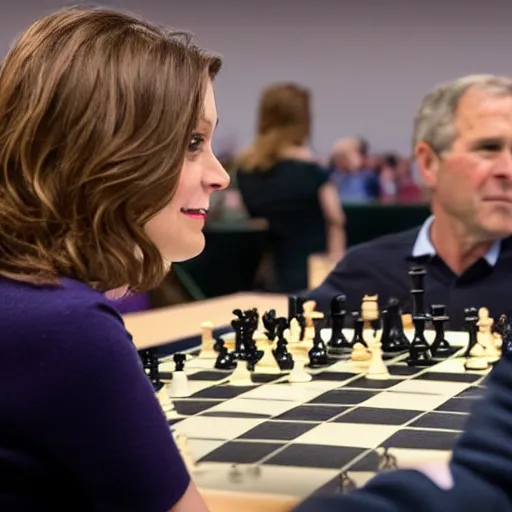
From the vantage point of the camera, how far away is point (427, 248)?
268 cm

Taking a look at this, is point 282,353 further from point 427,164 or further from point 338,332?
point 427,164

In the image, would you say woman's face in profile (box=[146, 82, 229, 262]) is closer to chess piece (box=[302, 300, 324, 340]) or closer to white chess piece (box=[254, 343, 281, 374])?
white chess piece (box=[254, 343, 281, 374])

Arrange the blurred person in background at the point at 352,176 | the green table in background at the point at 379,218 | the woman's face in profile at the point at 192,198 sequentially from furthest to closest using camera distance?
the blurred person in background at the point at 352,176
the green table in background at the point at 379,218
the woman's face in profile at the point at 192,198

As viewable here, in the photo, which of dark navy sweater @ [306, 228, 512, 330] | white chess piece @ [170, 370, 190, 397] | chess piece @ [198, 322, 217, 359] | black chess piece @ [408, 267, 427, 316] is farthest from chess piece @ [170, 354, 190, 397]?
dark navy sweater @ [306, 228, 512, 330]

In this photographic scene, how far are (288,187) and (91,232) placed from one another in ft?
13.4

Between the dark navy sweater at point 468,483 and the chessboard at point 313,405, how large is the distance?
66 mm

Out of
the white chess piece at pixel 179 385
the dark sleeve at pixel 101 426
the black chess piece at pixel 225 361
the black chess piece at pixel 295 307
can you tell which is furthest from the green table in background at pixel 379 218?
the dark sleeve at pixel 101 426

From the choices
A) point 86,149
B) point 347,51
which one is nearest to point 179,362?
point 86,149

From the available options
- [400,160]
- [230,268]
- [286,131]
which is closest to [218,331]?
[230,268]

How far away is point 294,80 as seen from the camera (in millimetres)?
9938

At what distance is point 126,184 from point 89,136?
0.07 m

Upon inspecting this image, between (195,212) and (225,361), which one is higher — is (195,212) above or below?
above

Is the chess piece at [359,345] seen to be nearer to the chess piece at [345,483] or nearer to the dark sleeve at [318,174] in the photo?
the chess piece at [345,483]

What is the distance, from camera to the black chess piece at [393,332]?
1973mm
